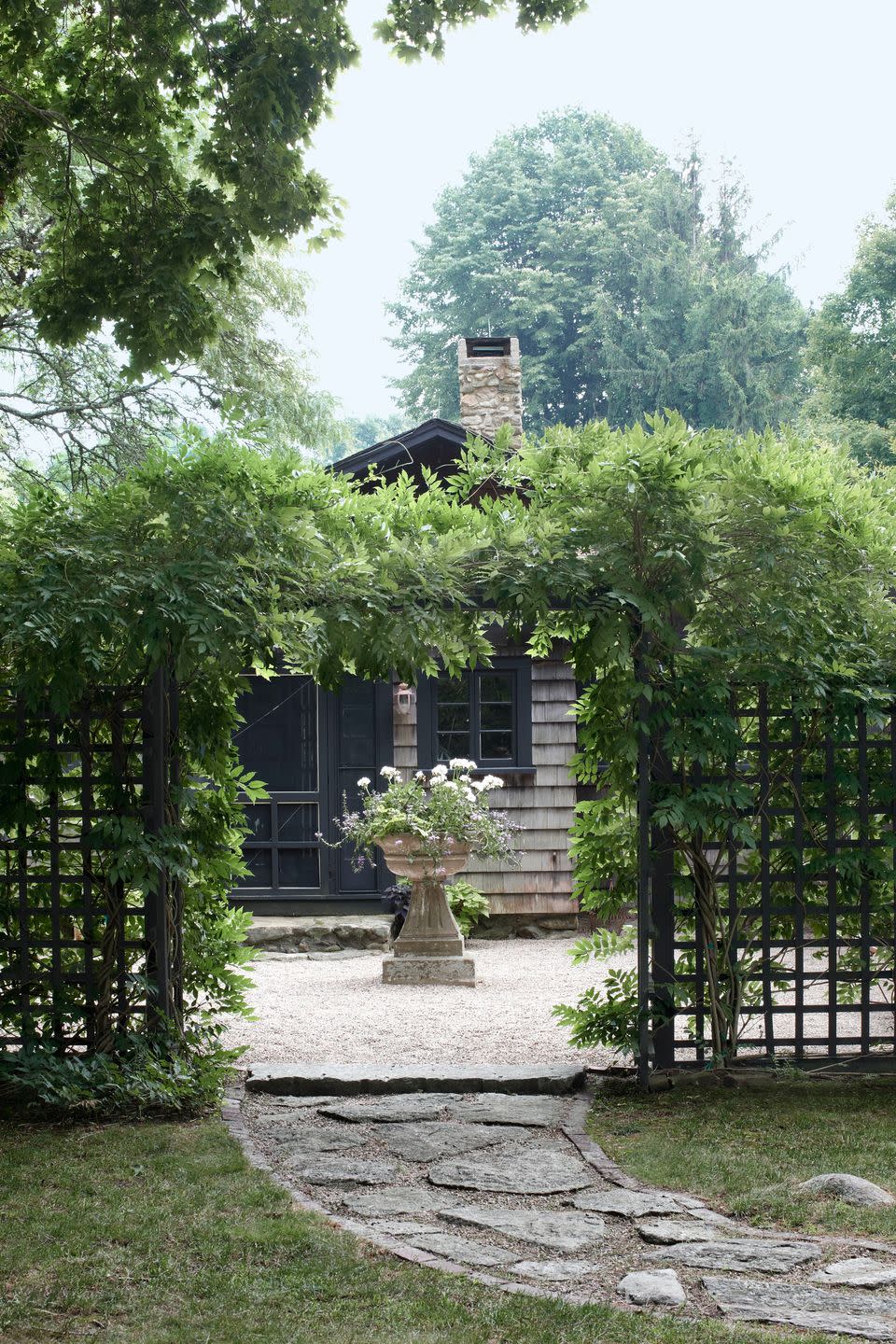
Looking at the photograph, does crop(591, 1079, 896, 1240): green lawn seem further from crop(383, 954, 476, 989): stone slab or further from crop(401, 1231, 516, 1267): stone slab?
crop(383, 954, 476, 989): stone slab

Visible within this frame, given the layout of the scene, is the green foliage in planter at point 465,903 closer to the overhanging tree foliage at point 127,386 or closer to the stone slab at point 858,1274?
the overhanging tree foliage at point 127,386

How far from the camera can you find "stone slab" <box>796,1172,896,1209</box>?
14.1ft

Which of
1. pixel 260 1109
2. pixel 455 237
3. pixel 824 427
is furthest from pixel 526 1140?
pixel 455 237

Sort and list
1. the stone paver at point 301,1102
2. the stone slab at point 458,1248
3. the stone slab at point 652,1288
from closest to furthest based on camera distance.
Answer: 1. the stone slab at point 652,1288
2. the stone slab at point 458,1248
3. the stone paver at point 301,1102

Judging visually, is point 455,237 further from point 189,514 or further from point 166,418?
point 189,514

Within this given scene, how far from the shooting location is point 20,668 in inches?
222

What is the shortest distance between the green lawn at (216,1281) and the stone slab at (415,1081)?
1.44 m

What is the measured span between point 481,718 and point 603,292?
66.8ft

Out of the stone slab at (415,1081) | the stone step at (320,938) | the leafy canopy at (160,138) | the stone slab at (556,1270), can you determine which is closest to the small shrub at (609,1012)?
the stone slab at (415,1081)

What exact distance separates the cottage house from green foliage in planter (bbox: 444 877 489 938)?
10.1 inches

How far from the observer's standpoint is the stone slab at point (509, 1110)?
559cm

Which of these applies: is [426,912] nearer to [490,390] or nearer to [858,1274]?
[490,390]

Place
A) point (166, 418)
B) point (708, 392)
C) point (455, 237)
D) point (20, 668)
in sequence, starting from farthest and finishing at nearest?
1. point (455, 237)
2. point (708, 392)
3. point (166, 418)
4. point (20, 668)

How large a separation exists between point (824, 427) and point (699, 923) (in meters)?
20.0
